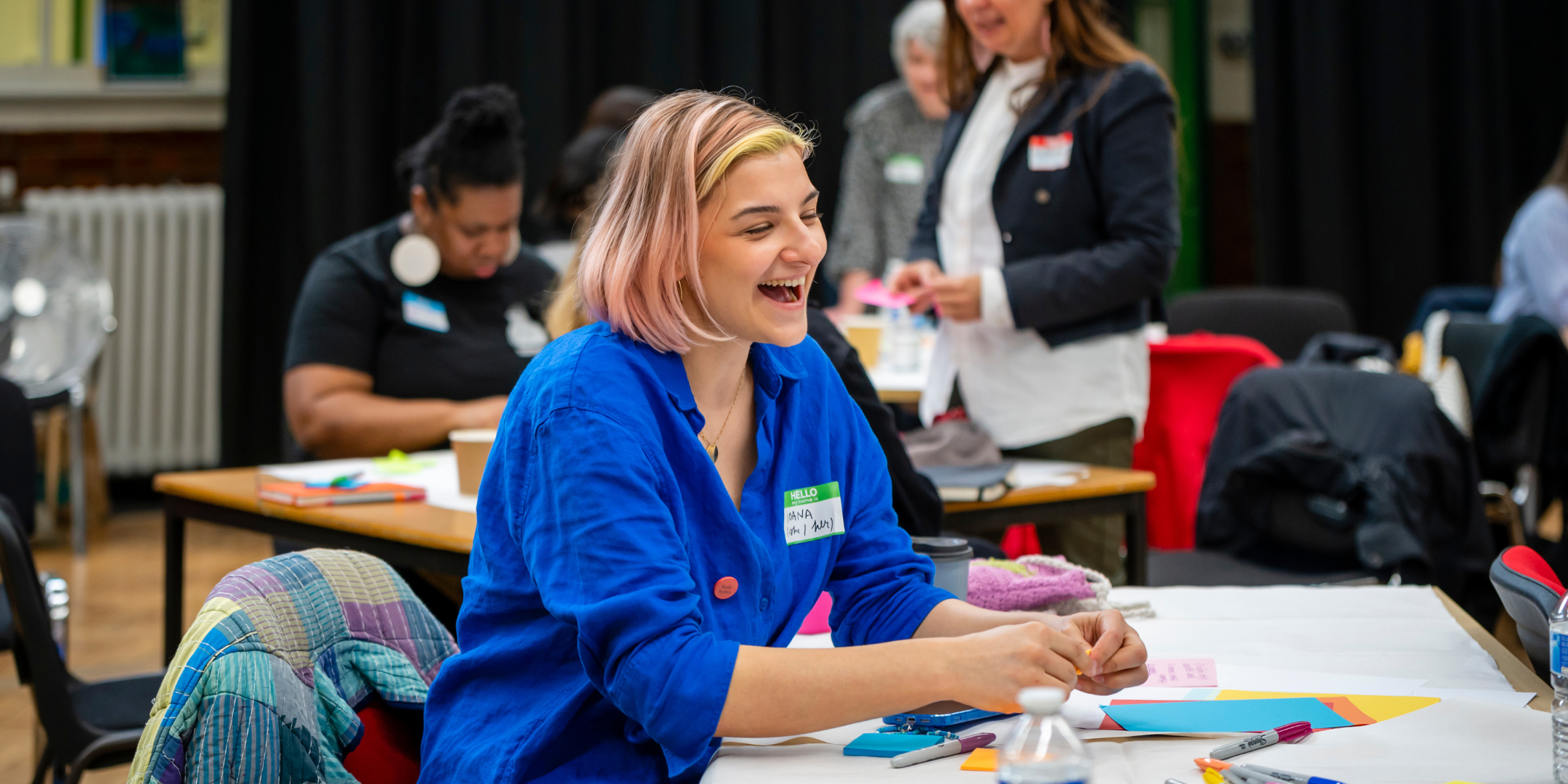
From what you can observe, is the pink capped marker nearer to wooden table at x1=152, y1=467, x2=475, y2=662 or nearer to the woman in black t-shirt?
wooden table at x1=152, y1=467, x2=475, y2=662

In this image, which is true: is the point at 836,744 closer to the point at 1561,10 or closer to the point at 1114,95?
the point at 1114,95

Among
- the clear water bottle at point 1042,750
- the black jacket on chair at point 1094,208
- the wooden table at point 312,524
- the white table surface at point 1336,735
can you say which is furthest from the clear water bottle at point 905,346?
the clear water bottle at point 1042,750

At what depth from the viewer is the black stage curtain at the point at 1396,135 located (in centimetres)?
607

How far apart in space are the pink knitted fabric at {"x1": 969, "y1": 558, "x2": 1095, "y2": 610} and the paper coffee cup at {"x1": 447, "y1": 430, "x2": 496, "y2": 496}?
0.92 metres

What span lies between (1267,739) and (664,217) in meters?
0.66

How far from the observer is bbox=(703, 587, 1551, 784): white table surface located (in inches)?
42.3

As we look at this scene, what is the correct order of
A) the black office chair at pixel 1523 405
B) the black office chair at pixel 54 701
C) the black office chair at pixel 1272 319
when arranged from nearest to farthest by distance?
the black office chair at pixel 54 701, the black office chair at pixel 1523 405, the black office chair at pixel 1272 319

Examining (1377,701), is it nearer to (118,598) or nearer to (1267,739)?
(1267,739)

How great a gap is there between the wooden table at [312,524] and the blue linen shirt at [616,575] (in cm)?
69

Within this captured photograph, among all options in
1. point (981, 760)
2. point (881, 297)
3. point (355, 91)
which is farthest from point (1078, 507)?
point (355, 91)

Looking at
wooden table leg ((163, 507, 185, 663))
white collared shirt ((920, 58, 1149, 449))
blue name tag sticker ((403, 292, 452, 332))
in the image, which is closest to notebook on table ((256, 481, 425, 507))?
wooden table leg ((163, 507, 185, 663))

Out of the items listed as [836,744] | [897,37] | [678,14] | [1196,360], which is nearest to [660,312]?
[836,744]

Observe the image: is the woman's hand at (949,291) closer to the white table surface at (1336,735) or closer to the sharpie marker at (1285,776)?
the white table surface at (1336,735)

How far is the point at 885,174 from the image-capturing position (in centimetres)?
484
